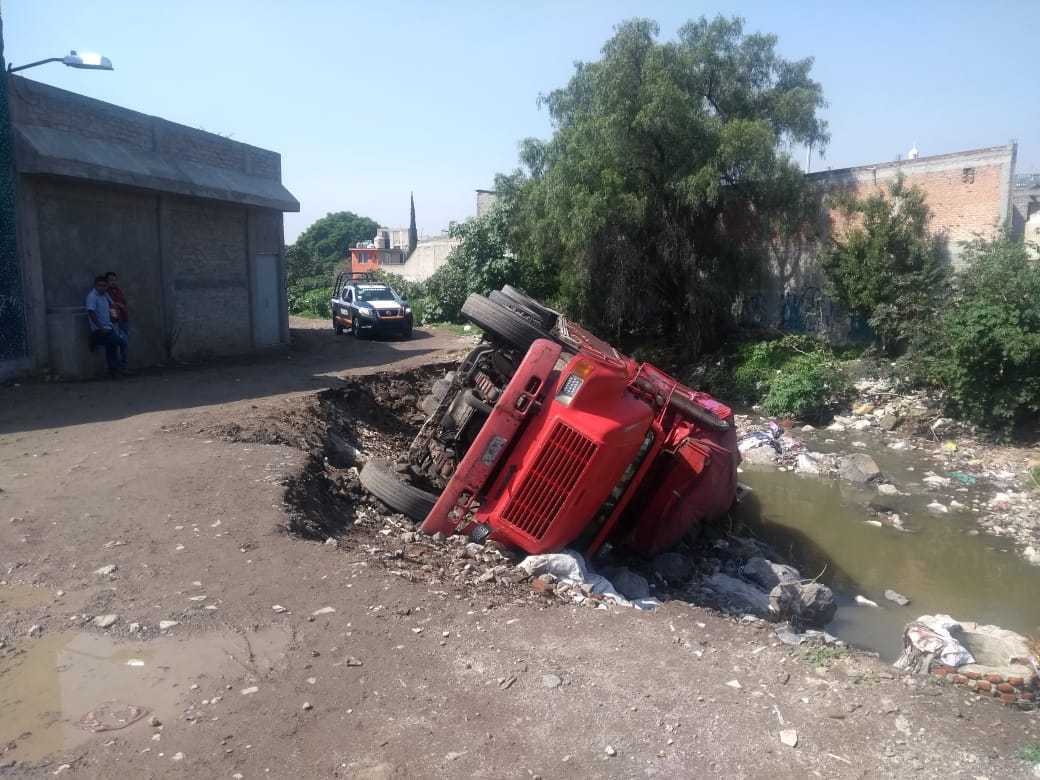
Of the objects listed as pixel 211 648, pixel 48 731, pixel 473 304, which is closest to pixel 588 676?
pixel 211 648

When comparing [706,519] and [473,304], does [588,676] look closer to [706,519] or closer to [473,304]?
[473,304]

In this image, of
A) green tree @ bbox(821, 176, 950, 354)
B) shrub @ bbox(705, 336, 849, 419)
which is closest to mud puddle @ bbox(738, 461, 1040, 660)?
shrub @ bbox(705, 336, 849, 419)

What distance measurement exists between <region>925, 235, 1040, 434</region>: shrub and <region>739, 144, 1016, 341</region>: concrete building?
2.16 meters

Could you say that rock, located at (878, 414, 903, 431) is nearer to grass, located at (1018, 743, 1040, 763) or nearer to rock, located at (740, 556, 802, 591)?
rock, located at (740, 556, 802, 591)

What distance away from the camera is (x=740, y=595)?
6598mm

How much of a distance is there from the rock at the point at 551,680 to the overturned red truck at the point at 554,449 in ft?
5.96

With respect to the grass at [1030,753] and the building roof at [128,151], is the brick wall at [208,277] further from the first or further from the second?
the grass at [1030,753]

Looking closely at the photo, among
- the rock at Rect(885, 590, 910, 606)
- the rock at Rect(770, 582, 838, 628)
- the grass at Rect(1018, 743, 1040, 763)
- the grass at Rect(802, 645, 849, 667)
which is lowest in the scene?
the rock at Rect(885, 590, 910, 606)

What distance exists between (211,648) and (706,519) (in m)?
5.30

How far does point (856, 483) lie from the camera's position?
34.9 feet

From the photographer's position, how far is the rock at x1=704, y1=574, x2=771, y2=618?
6384 millimetres

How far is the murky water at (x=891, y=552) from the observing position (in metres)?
6.83

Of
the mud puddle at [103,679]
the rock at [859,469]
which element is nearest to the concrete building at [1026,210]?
the rock at [859,469]

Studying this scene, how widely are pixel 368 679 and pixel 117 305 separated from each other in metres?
10.3
